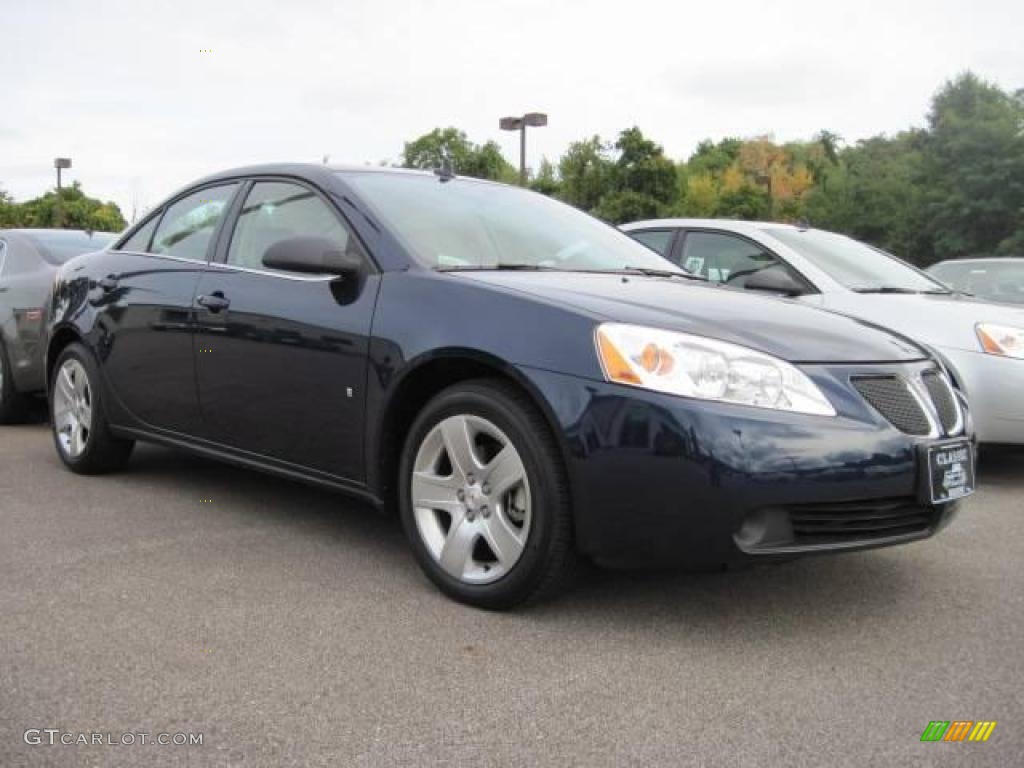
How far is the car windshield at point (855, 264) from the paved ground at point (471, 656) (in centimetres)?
221

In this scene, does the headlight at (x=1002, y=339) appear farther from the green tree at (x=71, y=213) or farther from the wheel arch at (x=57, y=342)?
the green tree at (x=71, y=213)

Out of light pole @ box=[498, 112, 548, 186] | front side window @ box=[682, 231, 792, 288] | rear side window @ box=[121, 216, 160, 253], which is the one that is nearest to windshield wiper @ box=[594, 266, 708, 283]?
front side window @ box=[682, 231, 792, 288]

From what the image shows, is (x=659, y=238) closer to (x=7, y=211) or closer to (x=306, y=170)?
(x=306, y=170)

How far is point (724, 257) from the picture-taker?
6504 mm

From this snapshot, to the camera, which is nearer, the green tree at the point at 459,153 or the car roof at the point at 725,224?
the car roof at the point at 725,224

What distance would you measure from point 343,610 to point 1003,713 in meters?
A: 1.85

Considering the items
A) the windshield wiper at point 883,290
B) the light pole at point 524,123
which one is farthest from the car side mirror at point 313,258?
the light pole at point 524,123

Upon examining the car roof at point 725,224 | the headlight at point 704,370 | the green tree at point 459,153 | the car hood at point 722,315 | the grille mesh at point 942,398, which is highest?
the green tree at point 459,153

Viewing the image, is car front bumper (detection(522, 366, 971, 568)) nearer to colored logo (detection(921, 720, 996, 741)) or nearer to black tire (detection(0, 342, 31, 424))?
colored logo (detection(921, 720, 996, 741))

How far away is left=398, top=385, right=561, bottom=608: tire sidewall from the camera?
303 cm

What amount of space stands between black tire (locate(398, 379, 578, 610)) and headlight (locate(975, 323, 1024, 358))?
10.6ft

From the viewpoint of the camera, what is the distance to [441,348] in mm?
3316

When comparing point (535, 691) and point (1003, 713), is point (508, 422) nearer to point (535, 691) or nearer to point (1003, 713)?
point (535, 691)

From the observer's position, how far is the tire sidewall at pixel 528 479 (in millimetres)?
3027
